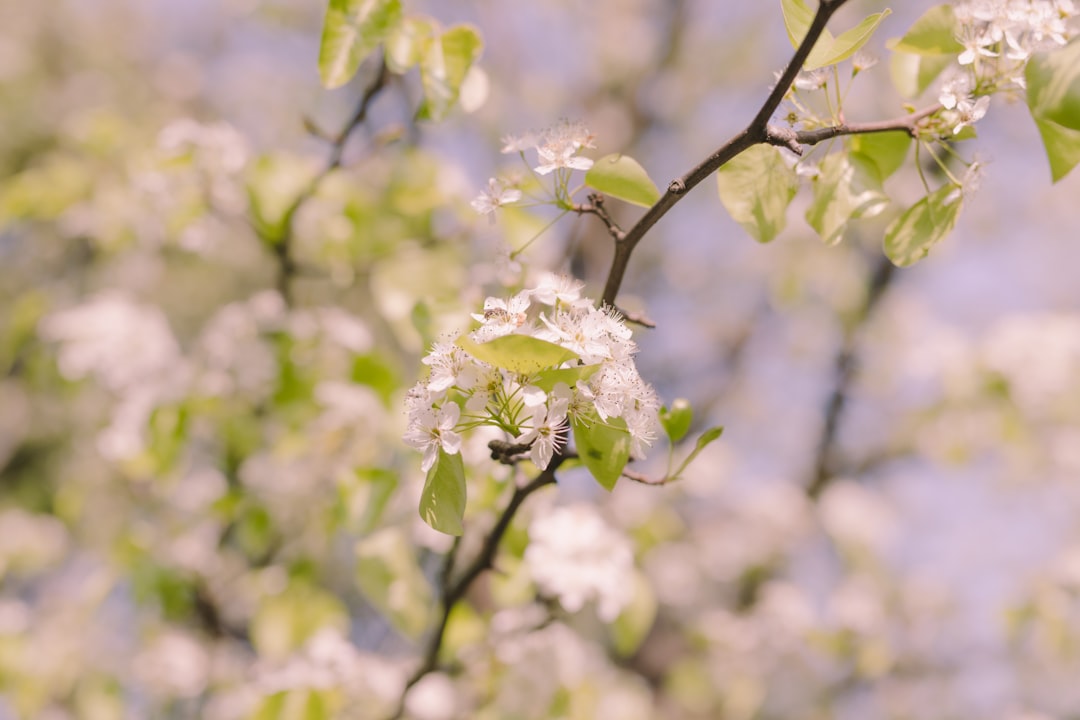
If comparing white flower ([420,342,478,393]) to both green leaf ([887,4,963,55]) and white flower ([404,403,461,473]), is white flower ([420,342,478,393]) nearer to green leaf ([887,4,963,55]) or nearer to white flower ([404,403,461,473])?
white flower ([404,403,461,473])

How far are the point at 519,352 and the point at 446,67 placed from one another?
0.54 m

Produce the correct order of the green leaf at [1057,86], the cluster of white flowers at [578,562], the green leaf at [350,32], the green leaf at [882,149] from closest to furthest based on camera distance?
the green leaf at [1057,86]
the green leaf at [882,149]
the green leaf at [350,32]
the cluster of white flowers at [578,562]

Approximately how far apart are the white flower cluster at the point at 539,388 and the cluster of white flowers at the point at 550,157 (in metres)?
0.12

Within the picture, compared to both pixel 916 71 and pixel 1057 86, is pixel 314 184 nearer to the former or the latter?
pixel 916 71

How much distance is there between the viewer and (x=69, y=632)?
6.50ft

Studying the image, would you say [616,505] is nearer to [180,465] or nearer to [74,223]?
[180,465]

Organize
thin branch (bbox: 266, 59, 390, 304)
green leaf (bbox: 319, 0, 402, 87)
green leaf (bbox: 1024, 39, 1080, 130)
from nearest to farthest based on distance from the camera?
green leaf (bbox: 1024, 39, 1080, 130)
green leaf (bbox: 319, 0, 402, 87)
thin branch (bbox: 266, 59, 390, 304)

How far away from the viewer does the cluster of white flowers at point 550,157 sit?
0.69 metres

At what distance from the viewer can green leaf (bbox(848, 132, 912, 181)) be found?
0.75 meters

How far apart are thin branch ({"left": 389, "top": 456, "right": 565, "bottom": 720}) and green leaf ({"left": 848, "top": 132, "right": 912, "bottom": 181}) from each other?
444 mm

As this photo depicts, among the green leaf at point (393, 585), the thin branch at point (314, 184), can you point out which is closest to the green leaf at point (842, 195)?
the thin branch at point (314, 184)

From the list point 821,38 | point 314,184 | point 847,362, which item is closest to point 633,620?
point 314,184

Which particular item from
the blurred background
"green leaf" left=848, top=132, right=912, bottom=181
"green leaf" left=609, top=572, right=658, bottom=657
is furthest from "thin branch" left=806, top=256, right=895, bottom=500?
"green leaf" left=848, top=132, right=912, bottom=181

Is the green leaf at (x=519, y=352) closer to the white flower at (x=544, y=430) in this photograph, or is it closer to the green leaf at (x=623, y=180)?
the white flower at (x=544, y=430)
